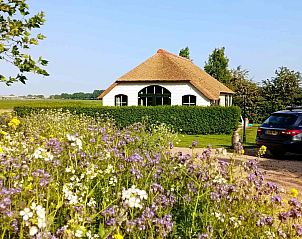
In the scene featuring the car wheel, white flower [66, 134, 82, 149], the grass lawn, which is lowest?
the grass lawn

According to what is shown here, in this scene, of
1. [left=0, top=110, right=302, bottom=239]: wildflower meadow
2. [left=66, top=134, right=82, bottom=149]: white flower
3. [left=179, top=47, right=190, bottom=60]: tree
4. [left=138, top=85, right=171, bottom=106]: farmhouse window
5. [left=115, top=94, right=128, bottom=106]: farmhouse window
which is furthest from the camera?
[left=179, top=47, right=190, bottom=60]: tree

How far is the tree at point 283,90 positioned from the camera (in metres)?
38.3

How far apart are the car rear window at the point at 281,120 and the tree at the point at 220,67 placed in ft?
111

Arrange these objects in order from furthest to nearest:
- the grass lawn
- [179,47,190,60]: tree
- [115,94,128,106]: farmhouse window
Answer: [179,47,190,60]: tree → [115,94,128,106]: farmhouse window → the grass lawn

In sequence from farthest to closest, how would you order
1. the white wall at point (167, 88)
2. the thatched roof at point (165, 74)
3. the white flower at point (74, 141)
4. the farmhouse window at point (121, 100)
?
1. the farmhouse window at point (121, 100)
2. the thatched roof at point (165, 74)
3. the white wall at point (167, 88)
4. the white flower at point (74, 141)

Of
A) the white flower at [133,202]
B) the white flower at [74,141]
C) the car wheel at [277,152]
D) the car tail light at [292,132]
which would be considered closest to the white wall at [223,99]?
the car wheel at [277,152]

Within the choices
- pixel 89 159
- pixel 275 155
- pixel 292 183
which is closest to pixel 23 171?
pixel 89 159

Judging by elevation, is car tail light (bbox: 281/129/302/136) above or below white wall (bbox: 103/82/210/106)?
below

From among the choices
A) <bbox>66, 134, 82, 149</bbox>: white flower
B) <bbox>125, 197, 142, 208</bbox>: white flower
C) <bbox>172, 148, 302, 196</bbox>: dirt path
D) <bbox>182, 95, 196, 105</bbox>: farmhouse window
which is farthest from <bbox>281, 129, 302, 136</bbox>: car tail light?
<bbox>182, 95, 196, 105</bbox>: farmhouse window

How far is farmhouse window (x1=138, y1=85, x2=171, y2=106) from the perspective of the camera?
33588mm

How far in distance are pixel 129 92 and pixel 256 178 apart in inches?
1197

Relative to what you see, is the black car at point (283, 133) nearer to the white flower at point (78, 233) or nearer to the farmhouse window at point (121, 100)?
the white flower at point (78, 233)

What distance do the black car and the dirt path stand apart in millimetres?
479

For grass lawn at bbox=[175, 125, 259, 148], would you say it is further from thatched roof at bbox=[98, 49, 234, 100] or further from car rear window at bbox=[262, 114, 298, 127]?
thatched roof at bbox=[98, 49, 234, 100]
